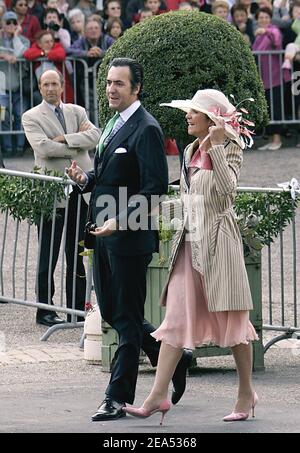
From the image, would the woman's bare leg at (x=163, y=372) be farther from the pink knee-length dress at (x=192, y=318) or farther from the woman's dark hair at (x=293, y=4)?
the woman's dark hair at (x=293, y=4)

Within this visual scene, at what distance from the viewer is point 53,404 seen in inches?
343

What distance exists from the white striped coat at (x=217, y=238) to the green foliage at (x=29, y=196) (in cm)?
320

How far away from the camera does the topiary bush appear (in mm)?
10633

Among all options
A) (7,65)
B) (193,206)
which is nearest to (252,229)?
(193,206)

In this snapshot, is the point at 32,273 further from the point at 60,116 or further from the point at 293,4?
the point at 293,4

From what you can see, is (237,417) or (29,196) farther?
(29,196)

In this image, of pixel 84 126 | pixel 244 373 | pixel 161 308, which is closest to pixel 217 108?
pixel 244 373

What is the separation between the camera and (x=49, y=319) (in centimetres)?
1164

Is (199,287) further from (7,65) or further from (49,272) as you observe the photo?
(7,65)

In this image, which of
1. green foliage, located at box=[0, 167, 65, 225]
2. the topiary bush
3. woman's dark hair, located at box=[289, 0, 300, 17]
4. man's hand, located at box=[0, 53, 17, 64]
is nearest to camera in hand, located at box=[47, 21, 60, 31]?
man's hand, located at box=[0, 53, 17, 64]

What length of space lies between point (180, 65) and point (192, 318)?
3.04 m

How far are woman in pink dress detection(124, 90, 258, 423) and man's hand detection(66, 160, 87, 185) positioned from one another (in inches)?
24.0

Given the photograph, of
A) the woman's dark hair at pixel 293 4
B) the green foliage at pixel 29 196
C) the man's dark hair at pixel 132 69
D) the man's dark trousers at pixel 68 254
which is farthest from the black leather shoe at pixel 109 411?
the woman's dark hair at pixel 293 4

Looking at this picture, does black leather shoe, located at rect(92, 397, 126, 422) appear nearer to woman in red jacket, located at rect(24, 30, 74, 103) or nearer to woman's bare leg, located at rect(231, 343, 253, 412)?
woman's bare leg, located at rect(231, 343, 253, 412)
